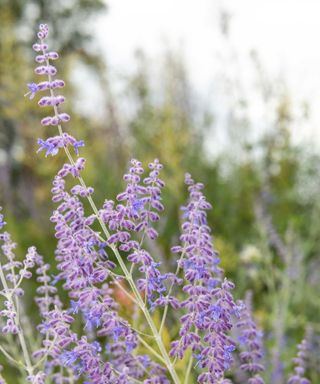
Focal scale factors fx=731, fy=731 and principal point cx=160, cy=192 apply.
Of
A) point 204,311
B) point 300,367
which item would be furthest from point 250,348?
point 204,311

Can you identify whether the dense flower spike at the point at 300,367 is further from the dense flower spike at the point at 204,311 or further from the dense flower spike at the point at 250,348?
the dense flower spike at the point at 204,311

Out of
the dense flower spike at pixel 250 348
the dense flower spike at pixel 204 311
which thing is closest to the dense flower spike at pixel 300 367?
the dense flower spike at pixel 250 348

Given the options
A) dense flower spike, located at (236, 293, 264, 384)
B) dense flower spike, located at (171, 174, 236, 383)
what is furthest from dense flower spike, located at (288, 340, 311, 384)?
Answer: dense flower spike, located at (171, 174, 236, 383)

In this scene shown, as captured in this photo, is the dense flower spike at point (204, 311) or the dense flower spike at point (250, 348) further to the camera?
the dense flower spike at point (250, 348)

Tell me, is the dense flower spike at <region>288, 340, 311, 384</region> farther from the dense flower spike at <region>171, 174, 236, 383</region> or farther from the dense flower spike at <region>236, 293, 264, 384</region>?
the dense flower spike at <region>171, 174, 236, 383</region>

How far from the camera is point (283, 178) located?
8.70 m

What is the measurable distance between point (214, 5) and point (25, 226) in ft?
13.8

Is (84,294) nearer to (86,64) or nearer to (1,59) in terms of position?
(1,59)

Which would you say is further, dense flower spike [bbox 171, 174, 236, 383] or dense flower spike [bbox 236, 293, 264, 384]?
dense flower spike [bbox 236, 293, 264, 384]

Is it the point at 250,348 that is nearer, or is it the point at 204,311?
the point at 204,311

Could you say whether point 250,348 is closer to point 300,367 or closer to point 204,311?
point 300,367

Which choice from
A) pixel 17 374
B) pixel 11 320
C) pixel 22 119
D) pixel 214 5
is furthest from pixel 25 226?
pixel 11 320

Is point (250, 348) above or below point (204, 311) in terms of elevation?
above

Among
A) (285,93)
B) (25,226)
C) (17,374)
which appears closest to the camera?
(17,374)
